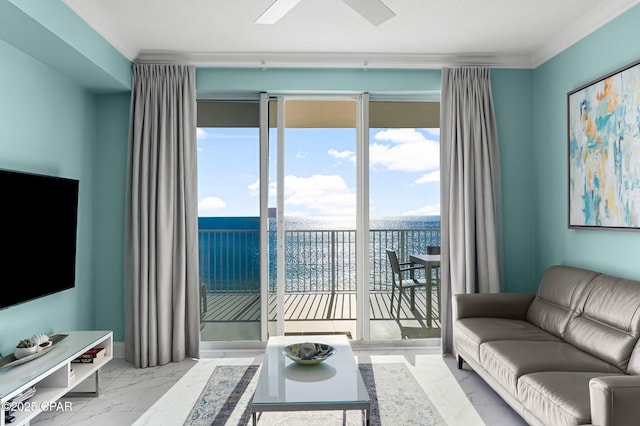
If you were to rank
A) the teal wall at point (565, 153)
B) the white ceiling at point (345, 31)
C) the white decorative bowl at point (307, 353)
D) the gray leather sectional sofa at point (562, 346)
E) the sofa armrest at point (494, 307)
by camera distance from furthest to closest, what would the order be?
the sofa armrest at point (494, 307) → the white ceiling at point (345, 31) → the teal wall at point (565, 153) → the white decorative bowl at point (307, 353) → the gray leather sectional sofa at point (562, 346)

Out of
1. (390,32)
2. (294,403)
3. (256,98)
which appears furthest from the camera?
(256,98)

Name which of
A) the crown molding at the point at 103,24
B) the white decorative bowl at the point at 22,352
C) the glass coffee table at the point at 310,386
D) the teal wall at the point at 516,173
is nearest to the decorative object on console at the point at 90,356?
the white decorative bowl at the point at 22,352

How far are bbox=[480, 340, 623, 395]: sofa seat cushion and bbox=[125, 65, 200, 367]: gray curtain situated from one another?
8.14ft

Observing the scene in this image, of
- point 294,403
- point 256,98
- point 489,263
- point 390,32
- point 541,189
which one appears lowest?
point 294,403

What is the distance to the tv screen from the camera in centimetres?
251

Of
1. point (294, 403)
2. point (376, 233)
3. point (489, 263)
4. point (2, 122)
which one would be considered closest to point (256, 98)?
point (376, 233)

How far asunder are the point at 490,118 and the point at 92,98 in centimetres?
362

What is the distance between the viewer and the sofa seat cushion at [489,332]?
291cm

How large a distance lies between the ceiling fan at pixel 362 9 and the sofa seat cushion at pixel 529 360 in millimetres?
2055

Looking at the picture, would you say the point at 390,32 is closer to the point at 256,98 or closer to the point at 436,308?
the point at 256,98

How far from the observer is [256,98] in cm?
413

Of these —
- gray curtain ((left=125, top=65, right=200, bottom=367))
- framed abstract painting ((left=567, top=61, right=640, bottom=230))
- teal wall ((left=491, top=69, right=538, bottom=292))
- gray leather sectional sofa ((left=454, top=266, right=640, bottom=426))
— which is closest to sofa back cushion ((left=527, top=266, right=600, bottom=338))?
gray leather sectional sofa ((left=454, top=266, right=640, bottom=426))

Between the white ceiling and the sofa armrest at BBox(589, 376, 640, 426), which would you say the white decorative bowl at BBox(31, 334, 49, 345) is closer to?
the white ceiling

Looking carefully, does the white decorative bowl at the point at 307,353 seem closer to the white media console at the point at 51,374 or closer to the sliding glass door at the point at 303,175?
the white media console at the point at 51,374
